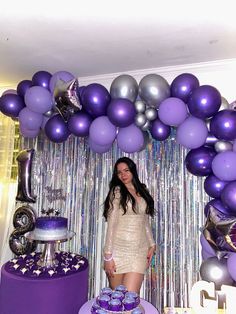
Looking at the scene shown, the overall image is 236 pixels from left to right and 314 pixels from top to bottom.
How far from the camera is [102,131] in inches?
87.5

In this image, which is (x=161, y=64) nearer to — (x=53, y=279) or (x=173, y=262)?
(x=173, y=262)

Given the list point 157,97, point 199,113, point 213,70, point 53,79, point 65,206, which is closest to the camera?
point 199,113

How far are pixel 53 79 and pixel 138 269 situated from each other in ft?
5.50

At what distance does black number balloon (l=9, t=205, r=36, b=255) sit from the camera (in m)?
2.81

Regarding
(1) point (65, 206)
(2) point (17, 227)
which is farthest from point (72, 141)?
(2) point (17, 227)

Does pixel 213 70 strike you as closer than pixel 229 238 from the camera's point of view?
No

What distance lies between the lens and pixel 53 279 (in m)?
2.04

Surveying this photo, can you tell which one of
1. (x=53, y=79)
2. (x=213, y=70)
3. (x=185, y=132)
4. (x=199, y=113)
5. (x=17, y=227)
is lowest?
(x=17, y=227)

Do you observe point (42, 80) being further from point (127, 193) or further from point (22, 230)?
point (22, 230)

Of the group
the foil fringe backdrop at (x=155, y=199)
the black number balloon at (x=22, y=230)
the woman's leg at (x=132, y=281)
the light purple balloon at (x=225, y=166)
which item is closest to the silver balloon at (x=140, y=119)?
the foil fringe backdrop at (x=155, y=199)

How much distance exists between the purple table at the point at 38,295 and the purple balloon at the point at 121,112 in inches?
47.3

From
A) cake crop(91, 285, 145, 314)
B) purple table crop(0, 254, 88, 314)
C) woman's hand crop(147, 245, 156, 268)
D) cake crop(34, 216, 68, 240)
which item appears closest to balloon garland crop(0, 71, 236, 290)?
woman's hand crop(147, 245, 156, 268)

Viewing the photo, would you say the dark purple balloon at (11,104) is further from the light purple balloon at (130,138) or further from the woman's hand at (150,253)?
the woman's hand at (150,253)

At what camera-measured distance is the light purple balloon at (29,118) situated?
2.49 metres
